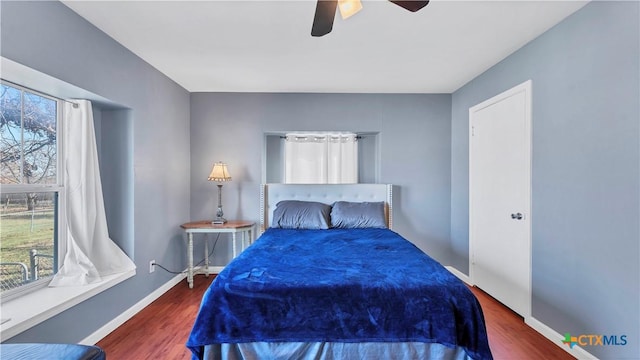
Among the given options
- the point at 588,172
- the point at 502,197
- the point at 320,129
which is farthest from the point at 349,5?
the point at 502,197

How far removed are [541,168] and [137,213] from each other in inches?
146

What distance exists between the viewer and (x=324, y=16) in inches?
62.6

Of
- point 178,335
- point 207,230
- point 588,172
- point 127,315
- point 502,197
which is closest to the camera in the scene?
point 588,172

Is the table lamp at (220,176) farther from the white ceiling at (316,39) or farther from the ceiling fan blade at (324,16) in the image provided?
the ceiling fan blade at (324,16)

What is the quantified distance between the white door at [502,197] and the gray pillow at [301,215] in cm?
179

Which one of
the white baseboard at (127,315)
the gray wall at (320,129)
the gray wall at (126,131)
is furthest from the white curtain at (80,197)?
the gray wall at (320,129)

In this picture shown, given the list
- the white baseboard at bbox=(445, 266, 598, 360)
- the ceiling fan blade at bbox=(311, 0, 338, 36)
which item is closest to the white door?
the white baseboard at bbox=(445, 266, 598, 360)

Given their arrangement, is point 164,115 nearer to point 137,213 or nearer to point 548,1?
point 137,213

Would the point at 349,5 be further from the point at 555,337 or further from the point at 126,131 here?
the point at 555,337

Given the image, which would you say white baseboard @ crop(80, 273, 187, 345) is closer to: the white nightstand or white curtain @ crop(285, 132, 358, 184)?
the white nightstand

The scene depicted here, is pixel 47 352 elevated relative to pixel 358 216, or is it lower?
lower

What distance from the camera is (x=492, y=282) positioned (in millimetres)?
2924

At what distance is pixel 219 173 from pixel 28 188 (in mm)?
1722

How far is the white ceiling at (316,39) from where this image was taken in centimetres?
192
